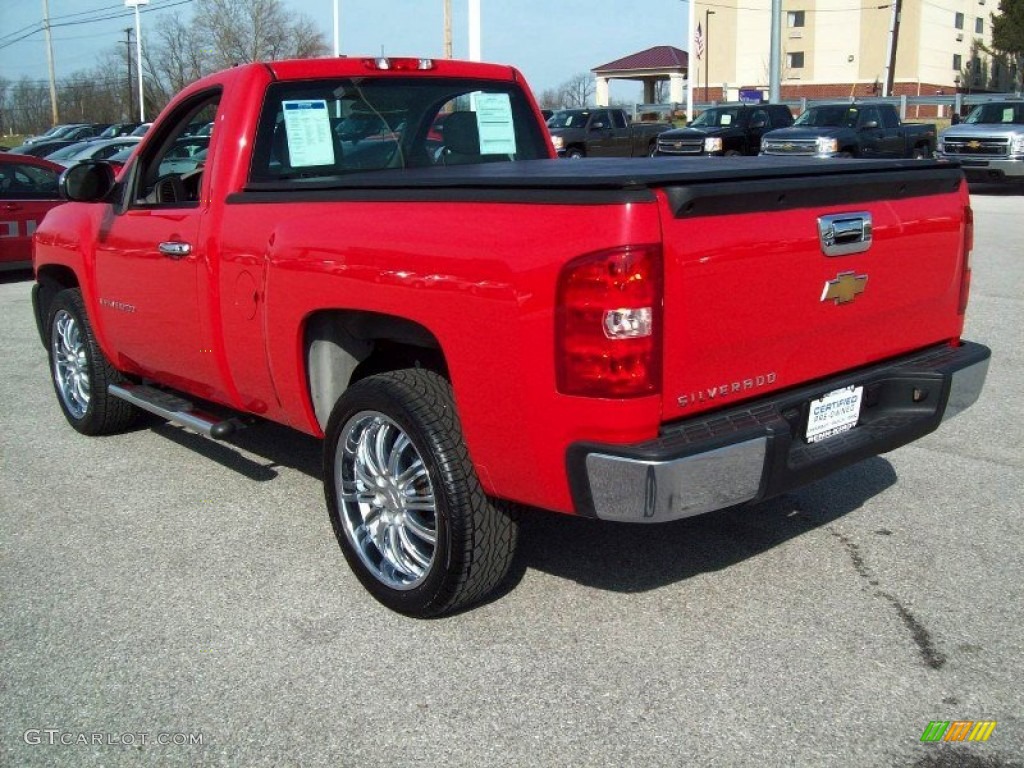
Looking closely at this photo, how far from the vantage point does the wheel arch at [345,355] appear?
3.89 m

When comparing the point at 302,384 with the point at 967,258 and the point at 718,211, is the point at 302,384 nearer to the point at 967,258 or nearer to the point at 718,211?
the point at 718,211

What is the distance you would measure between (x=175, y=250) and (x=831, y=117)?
2315cm

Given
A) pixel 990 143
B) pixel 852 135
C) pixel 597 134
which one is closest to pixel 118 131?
pixel 597 134

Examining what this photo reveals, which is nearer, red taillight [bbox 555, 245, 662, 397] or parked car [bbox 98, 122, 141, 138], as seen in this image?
red taillight [bbox 555, 245, 662, 397]

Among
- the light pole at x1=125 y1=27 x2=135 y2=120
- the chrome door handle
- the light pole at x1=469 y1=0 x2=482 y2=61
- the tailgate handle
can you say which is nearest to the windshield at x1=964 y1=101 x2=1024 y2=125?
the light pole at x1=469 y1=0 x2=482 y2=61

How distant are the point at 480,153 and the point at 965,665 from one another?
3227 mm

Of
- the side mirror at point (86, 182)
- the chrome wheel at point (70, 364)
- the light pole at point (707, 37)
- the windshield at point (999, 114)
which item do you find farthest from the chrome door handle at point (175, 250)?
the light pole at point (707, 37)

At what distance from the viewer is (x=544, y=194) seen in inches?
121

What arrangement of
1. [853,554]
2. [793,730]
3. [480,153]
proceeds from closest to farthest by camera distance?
[793,730] → [853,554] → [480,153]

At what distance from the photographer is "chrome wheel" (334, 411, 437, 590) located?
373 centimetres

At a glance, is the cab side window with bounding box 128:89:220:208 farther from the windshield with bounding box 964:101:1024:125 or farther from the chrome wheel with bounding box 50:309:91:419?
the windshield with bounding box 964:101:1024:125

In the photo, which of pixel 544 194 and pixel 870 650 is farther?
pixel 870 650

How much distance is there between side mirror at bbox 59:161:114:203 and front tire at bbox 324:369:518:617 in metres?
2.12

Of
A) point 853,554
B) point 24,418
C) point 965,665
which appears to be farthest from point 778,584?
point 24,418
